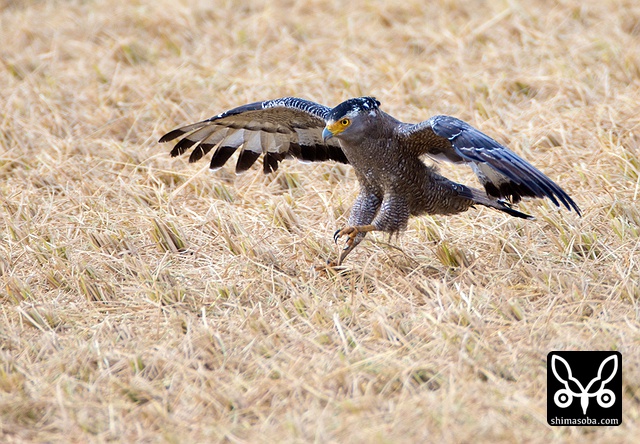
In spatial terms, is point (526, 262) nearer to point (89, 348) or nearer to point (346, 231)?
point (346, 231)

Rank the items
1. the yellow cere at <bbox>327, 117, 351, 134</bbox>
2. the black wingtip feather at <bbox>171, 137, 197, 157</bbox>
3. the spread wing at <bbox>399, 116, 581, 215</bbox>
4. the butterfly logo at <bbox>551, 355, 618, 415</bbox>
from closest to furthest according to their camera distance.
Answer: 1. the butterfly logo at <bbox>551, 355, 618, 415</bbox>
2. the spread wing at <bbox>399, 116, 581, 215</bbox>
3. the yellow cere at <bbox>327, 117, 351, 134</bbox>
4. the black wingtip feather at <bbox>171, 137, 197, 157</bbox>

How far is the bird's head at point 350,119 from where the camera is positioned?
4.76m

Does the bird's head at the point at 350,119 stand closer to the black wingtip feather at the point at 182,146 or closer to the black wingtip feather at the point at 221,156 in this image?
the black wingtip feather at the point at 221,156

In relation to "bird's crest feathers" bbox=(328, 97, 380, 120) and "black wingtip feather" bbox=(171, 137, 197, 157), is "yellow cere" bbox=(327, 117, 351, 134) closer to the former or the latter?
"bird's crest feathers" bbox=(328, 97, 380, 120)

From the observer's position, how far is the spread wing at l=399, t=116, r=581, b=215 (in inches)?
171

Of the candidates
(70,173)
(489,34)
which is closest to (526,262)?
(70,173)

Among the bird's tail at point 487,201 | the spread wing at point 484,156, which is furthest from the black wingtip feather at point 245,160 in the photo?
the bird's tail at point 487,201

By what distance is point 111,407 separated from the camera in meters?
3.69

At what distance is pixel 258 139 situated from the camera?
5789 mm

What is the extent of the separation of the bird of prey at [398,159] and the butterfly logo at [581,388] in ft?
3.11

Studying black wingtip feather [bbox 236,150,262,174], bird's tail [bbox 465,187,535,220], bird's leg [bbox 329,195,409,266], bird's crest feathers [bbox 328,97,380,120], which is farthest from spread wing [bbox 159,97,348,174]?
bird's tail [bbox 465,187,535,220]

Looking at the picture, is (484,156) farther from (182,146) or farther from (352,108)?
(182,146)

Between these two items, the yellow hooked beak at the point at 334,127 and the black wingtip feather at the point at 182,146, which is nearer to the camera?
the yellow hooked beak at the point at 334,127

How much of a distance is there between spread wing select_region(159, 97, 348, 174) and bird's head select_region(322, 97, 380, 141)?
66 cm
